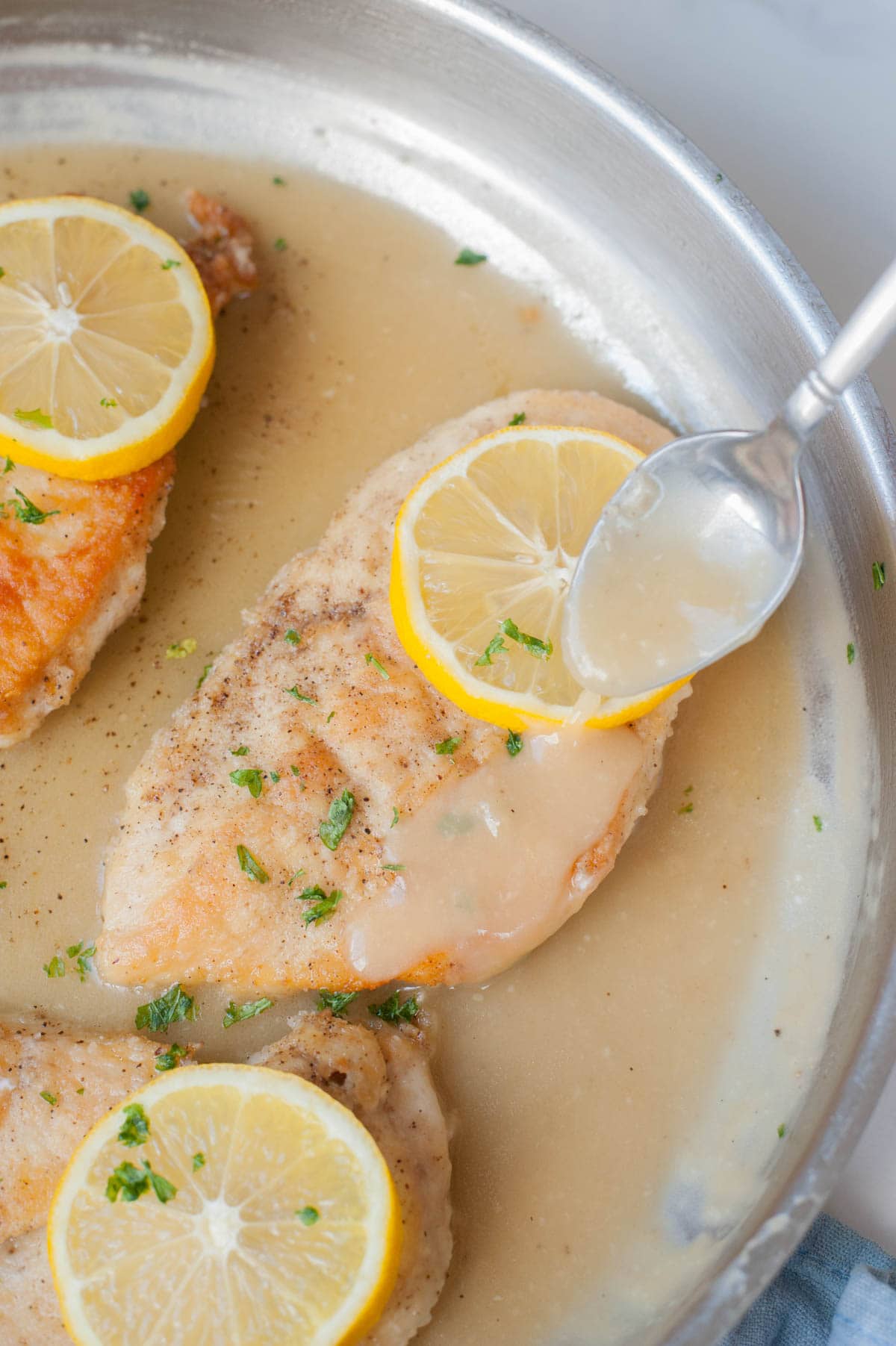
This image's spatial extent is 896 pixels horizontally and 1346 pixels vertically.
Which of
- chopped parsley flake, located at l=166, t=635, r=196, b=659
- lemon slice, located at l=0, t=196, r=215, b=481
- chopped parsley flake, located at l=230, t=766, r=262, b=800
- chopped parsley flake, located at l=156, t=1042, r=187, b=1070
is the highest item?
lemon slice, located at l=0, t=196, r=215, b=481

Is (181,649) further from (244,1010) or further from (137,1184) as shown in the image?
(137,1184)

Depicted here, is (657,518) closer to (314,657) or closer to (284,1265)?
(314,657)

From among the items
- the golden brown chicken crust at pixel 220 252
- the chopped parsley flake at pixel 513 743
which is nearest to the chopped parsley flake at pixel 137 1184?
the chopped parsley flake at pixel 513 743

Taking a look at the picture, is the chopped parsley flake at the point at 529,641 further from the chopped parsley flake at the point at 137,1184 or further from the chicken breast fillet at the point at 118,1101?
the chopped parsley flake at the point at 137,1184

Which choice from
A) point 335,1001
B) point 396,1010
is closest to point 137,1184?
point 335,1001

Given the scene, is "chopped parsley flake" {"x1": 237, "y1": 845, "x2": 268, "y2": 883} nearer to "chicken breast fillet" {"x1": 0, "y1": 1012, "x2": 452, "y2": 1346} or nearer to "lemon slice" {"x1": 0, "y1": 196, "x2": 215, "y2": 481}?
"chicken breast fillet" {"x1": 0, "y1": 1012, "x2": 452, "y2": 1346}

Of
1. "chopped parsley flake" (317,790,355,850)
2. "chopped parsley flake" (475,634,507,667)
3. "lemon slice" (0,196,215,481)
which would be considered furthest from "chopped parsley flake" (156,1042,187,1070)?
"lemon slice" (0,196,215,481)
